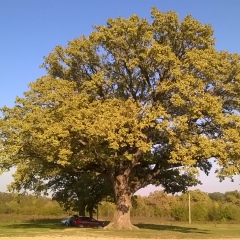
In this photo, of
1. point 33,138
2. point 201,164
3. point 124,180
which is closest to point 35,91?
point 33,138

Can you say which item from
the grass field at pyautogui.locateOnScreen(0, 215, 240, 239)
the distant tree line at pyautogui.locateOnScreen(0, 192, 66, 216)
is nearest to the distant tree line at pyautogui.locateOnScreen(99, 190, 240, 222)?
the distant tree line at pyautogui.locateOnScreen(0, 192, 66, 216)

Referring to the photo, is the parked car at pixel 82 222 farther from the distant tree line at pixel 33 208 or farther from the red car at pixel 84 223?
the distant tree line at pixel 33 208

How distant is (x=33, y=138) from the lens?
2973 centimetres

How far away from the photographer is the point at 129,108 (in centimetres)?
2980

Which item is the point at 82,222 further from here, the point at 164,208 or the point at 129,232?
the point at 164,208

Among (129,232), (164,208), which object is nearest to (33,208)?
(164,208)

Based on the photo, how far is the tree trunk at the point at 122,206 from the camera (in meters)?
33.3

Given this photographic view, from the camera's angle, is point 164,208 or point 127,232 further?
point 164,208

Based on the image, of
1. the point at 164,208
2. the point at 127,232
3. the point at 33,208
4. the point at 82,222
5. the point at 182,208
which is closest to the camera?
the point at 127,232

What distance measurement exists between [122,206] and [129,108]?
9.19 metres

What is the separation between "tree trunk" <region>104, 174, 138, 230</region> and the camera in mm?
33344

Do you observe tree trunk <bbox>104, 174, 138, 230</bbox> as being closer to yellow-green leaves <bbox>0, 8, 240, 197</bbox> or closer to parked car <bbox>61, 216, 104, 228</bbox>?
yellow-green leaves <bbox>0, 8, 240, 197</bbox>

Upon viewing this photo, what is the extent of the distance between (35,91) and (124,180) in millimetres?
10674

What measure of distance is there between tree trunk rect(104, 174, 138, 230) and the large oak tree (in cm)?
9
